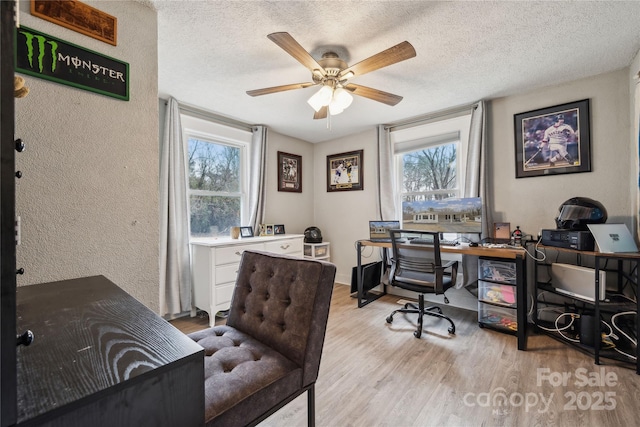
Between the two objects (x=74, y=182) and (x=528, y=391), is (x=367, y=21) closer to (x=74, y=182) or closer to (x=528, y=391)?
(x=74, y=182)

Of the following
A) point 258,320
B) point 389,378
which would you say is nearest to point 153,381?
point 258,320

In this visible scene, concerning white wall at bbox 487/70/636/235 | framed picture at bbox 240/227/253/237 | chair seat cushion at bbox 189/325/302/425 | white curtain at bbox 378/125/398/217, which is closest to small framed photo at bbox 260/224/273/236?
framed picture at bbox 240/227/253/237

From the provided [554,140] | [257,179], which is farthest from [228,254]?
[554,140]

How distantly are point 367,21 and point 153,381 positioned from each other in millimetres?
2019

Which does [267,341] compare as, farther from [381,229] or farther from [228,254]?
[381,229]

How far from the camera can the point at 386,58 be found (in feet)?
5.49

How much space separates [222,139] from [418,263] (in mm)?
2726

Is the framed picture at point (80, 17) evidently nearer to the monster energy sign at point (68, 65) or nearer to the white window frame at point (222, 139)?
the monster energy sign at point (68, 65)

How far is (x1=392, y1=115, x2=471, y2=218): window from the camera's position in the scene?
3.15m

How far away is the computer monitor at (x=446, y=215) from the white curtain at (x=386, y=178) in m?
0.32

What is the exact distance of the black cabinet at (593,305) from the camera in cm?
191

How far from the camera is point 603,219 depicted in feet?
6.90

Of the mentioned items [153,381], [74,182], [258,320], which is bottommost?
[258,320]

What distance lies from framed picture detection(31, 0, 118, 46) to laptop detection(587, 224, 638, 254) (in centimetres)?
334
